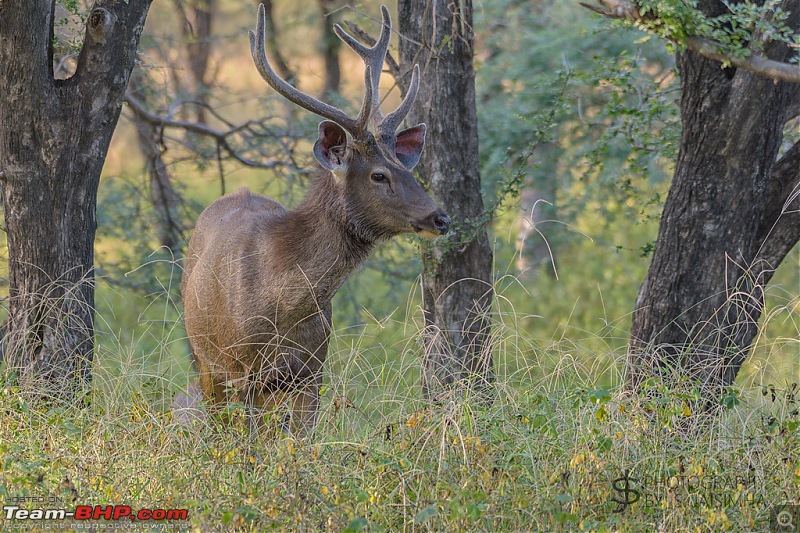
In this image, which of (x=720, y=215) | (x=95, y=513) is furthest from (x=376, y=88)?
(x=95, y=513)

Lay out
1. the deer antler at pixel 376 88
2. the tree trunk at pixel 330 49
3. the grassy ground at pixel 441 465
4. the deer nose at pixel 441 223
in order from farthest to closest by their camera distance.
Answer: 1. the tree trunk at pixel 330 49
2. the deer antler at pixel 376 88
3. the deer nose at pixel 441 223
4. the grassy ground at pixel 441 465

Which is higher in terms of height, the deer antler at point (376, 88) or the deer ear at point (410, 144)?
the deer antler at point (376, 88)

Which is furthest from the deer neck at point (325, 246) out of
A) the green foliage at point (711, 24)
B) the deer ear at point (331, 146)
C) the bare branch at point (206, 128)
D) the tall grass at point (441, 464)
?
the bare branch at point (206, 128)

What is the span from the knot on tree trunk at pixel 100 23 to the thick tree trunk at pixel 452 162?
1866 millimetres

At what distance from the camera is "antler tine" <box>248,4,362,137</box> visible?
6.06 m

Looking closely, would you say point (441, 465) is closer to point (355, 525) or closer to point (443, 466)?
point (443, 466)

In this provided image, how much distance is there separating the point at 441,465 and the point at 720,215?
2.64m

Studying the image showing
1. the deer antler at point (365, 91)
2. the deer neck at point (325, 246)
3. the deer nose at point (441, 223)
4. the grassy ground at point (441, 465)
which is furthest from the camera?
the deer neck at point (325, 246)

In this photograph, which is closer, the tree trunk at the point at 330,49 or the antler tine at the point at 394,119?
the antler tine at the point at 394,119

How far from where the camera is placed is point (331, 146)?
6.38 metres

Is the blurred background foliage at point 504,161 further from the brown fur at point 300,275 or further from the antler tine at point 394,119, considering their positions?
the antler tine at point 394,119

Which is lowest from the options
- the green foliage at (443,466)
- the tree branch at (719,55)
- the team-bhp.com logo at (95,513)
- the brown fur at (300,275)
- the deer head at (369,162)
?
the team-bhp.com logo at (95,513)

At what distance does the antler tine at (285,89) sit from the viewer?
19.9ft

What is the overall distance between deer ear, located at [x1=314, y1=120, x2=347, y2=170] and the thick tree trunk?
0.82 metres
